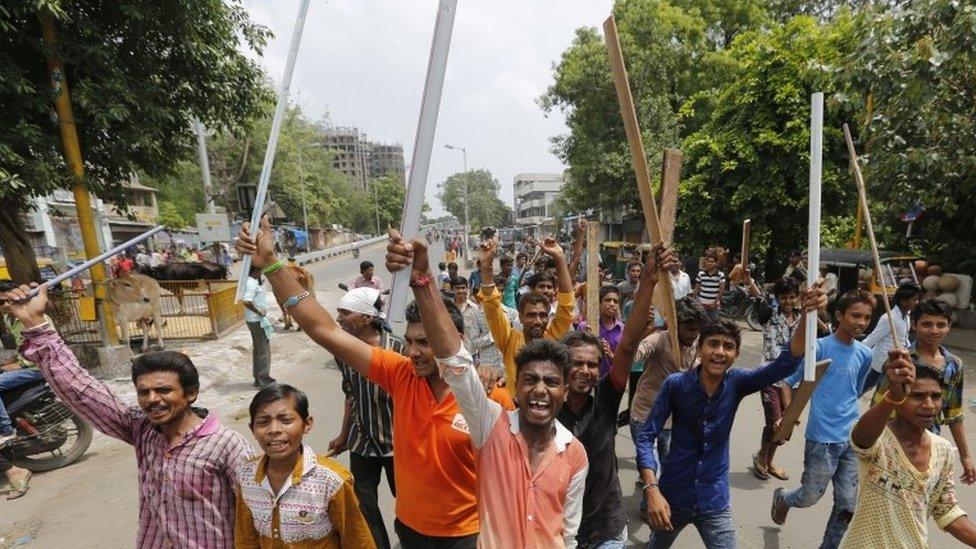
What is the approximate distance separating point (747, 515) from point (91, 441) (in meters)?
5.97

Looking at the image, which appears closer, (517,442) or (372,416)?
(517,442)

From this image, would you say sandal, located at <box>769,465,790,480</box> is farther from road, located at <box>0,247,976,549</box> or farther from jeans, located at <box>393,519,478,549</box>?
jeans, located at <box>393,519,478,549</box>

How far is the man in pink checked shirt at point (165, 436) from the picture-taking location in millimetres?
1993

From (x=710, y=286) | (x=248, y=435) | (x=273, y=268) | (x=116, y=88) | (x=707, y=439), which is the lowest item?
(x=248, y=435)

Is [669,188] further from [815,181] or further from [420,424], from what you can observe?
[420,424]

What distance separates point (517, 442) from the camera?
176 cm

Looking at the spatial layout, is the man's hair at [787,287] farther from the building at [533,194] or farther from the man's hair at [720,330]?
the building at [533,194]

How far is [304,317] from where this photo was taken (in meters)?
2.02

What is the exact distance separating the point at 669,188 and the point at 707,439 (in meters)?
1.17

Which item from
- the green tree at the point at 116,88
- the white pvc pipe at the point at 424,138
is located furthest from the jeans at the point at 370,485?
the green tree at the point at 116,88

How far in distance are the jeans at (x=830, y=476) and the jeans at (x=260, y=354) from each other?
604 centimetres

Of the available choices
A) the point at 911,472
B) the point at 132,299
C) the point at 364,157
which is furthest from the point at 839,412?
the point at 364,157

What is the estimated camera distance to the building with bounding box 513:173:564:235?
7550cm

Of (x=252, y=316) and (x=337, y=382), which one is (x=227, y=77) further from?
(x=337, y=382)
